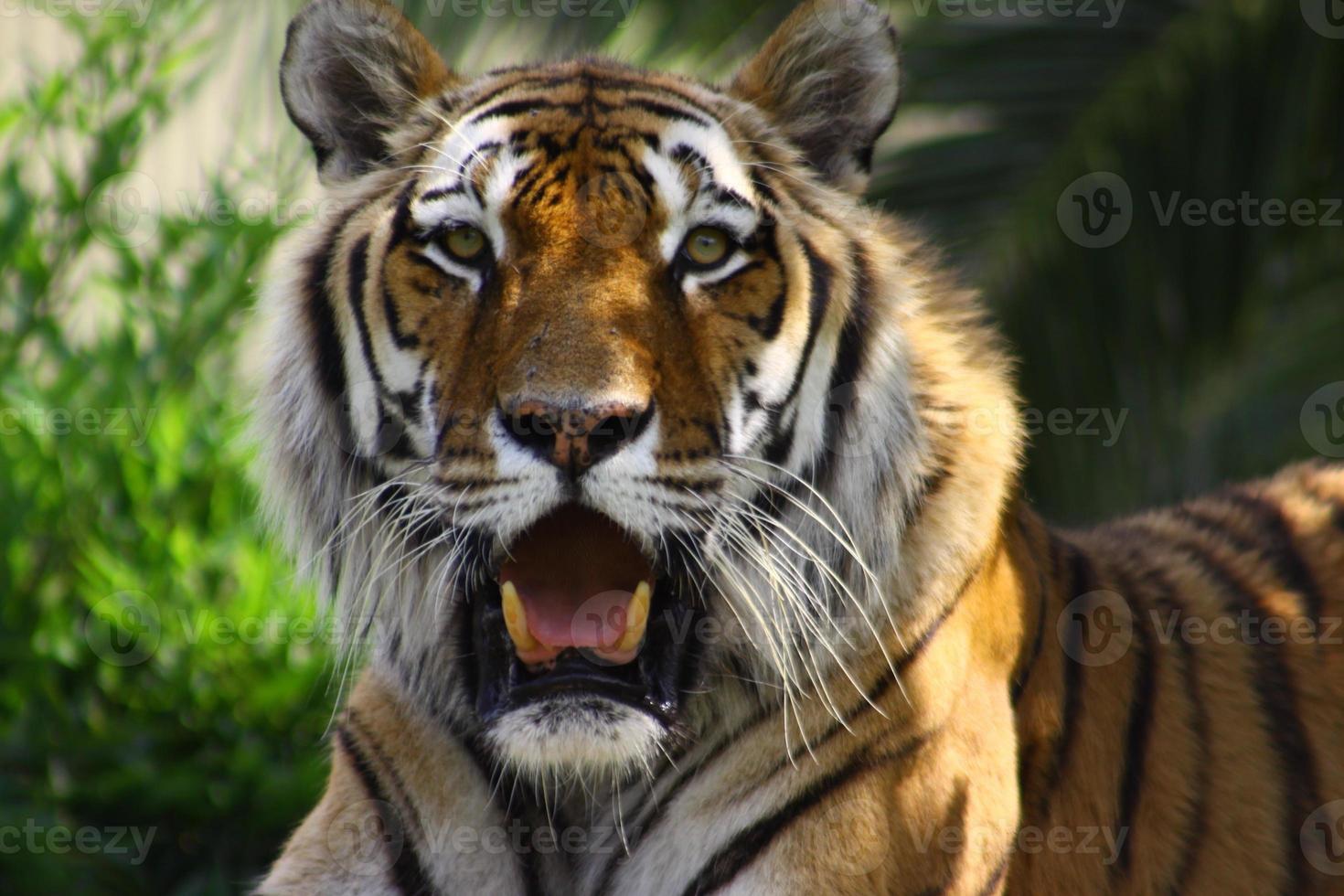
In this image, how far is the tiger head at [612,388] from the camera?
1899mm

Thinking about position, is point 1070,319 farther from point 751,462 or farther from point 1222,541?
point 751,462

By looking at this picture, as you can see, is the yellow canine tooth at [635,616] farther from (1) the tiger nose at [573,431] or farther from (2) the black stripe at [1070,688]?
(2) the black stripe at [1070,688]

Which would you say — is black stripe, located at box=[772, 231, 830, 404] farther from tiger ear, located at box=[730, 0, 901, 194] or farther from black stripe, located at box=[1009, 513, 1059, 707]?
black stripe, located at box=[1009, 513, 1059, 707]

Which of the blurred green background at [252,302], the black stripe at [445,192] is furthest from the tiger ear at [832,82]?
the blurred green background at [252,302]

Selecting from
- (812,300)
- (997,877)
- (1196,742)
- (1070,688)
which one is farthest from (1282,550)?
(812,300)

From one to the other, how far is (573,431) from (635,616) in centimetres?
31

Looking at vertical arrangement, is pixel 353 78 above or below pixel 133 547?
above

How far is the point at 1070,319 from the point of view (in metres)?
4.92

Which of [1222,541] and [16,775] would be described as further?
[16,775]

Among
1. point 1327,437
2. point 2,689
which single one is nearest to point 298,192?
point 2,689

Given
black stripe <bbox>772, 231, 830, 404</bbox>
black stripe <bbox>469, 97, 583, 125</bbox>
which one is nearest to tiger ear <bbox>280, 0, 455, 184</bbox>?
black stripe <bbox>469, 97, 583, 125</bbox>

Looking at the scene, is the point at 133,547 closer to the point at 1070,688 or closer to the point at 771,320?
the point at 771,320

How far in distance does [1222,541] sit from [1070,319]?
239 centimetres

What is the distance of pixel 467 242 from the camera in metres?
Answer: 2.03
